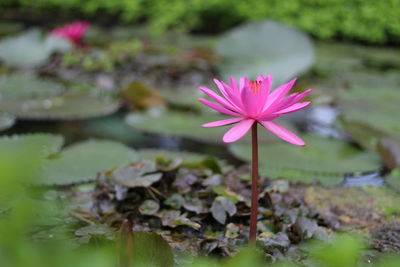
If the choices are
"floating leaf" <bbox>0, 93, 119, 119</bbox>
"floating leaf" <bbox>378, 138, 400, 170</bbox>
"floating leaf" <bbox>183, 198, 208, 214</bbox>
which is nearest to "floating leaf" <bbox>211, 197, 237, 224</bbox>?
"floating leaf" <bbox>183, 198, 208, 214</bbox>

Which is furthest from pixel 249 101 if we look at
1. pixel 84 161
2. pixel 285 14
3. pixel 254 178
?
pixel 285 14

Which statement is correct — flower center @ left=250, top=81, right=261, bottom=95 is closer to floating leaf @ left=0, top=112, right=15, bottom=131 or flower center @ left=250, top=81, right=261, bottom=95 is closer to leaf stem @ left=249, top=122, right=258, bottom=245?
leaf stem @ left=249, top=122, right=258, bottom=245

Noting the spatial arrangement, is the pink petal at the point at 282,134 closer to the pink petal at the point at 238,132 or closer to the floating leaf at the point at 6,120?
the pink petal at the point at 238,132

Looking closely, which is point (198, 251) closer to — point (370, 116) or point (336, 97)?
point (370, 116)

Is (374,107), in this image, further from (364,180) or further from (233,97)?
(233,97)

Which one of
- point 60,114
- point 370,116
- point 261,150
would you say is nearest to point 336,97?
point 370,116
